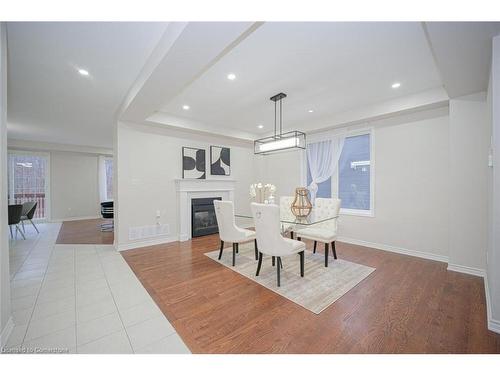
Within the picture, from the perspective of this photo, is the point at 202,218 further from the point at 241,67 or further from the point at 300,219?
the point at 241,67

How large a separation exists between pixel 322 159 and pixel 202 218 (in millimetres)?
3137

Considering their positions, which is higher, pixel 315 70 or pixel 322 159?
pixel 315 70

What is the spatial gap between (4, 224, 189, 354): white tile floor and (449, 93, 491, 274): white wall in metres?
3.61

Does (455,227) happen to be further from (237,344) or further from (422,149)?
(237,344)

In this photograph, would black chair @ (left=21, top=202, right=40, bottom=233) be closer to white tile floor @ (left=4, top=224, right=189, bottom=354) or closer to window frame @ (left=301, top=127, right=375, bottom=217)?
white tile floor @ (left=4, top=224, right=189, bottom=354)

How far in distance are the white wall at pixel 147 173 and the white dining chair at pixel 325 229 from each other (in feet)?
9.34

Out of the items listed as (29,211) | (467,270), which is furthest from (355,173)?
(29,211)

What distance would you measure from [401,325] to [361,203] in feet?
9.01

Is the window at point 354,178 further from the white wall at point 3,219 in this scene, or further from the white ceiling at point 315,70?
the white wall at point 3,219

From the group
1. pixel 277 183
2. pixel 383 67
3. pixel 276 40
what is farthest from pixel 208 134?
pixel 383 67

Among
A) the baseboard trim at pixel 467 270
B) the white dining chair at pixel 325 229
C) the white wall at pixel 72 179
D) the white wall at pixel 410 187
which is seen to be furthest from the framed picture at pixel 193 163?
the white wall at pixel 72 179

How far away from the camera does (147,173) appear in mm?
4137

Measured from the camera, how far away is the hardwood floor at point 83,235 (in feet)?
14.6
